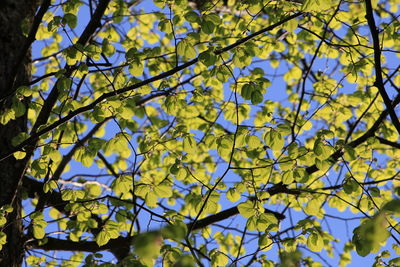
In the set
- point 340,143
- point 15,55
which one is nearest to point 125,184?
point 340,143

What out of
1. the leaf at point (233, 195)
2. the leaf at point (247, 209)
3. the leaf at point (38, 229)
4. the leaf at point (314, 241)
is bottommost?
the leaf at point (314, 241)

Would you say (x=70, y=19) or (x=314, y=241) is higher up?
(x=70, y=19)

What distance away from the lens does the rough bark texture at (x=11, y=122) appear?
3.40 meters

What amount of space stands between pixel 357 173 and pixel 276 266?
135cm

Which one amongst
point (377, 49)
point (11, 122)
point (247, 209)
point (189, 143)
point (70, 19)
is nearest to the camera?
point (377, 49)

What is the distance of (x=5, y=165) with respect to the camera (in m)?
3.63

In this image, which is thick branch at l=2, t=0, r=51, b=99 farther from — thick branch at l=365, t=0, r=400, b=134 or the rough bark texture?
thick branch at l=365, t=0, r=400, b=134

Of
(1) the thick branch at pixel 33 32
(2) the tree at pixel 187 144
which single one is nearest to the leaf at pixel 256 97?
(2) the tree at pixel 187 144

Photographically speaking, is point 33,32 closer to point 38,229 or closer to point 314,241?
point 38,229

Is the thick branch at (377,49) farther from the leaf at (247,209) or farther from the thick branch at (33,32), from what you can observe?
the thick branch at (33,32)

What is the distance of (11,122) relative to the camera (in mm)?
3852

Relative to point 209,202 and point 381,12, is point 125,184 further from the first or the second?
point 381,12

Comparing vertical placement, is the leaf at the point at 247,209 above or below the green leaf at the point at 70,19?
below

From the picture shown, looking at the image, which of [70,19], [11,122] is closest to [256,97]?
[70,19]
